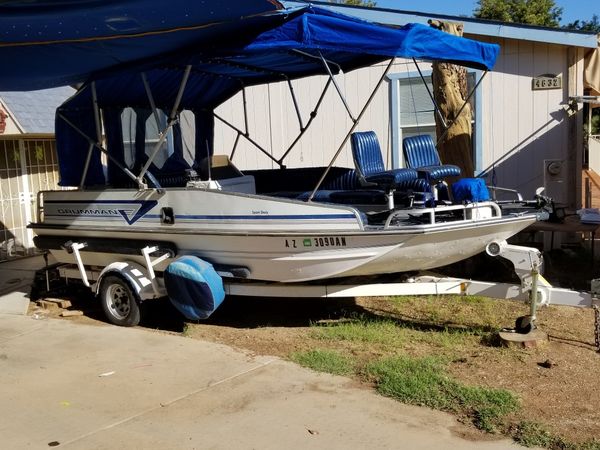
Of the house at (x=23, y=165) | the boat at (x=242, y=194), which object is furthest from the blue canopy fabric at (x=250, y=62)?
the house at (x=23, y=165)

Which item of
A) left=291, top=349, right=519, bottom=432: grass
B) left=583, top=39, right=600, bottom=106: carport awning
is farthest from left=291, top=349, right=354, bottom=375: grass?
left=583, top=39, right=600, bottom=106: carport awning

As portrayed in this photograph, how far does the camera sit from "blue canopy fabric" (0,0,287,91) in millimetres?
5586

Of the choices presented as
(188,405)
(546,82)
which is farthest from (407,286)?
(546,82)

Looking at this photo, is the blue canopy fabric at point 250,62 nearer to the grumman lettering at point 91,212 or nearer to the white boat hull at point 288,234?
the grumman lettering at point 91,212

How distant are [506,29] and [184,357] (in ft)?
22.9

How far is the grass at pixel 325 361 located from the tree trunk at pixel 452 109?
3575mm

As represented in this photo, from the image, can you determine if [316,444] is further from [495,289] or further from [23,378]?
[23,378]

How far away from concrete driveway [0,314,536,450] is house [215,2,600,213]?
19.1 ft

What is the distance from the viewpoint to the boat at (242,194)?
5.79m

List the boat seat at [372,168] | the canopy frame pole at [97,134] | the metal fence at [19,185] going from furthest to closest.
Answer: the metal fence at [19,185]
the canopy frame pole at [97,134]
the boat seat at [372,168]

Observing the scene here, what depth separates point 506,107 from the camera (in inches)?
400

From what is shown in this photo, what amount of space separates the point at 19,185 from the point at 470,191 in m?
8.11

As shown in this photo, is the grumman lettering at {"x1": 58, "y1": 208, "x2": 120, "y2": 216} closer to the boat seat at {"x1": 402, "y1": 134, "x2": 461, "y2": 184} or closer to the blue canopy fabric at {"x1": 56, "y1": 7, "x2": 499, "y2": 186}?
the blue canopy fabric at {"x1": 56, "y1": 7, "x2": 499, "y2": 186}

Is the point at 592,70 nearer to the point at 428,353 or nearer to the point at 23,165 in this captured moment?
the point at 428,353
